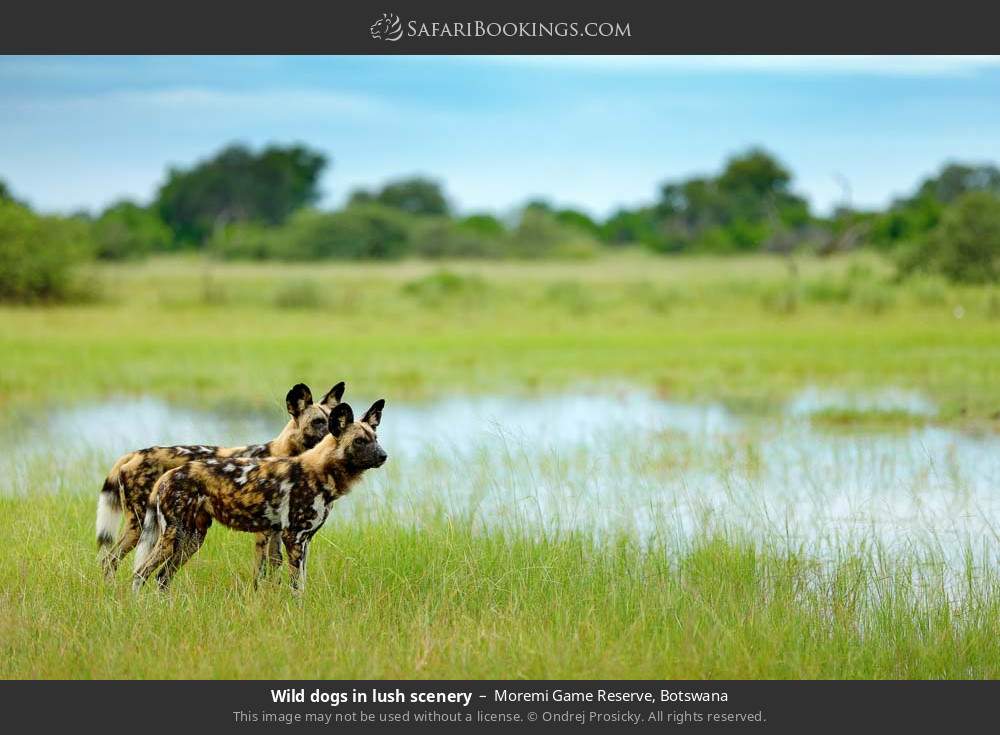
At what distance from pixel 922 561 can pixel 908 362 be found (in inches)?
502

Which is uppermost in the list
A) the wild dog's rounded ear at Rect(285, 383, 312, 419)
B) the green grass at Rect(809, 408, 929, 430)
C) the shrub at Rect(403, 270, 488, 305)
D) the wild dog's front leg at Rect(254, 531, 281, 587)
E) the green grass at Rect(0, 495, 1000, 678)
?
the shrub at Rect(403, 270, 488, 305)

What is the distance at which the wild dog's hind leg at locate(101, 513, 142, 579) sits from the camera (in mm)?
7344

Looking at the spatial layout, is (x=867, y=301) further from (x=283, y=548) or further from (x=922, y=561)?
(x=283, y=548)

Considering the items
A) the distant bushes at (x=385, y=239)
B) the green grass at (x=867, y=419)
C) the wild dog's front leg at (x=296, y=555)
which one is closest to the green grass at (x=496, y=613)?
the wild dog's front leg at (x=296, y=555)

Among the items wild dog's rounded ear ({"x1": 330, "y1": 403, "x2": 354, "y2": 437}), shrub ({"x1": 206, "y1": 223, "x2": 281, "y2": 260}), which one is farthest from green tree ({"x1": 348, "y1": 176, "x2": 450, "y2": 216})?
wild dog's rounded ear ({"x1": 330, "y1": 403, "x2": 354, "y2": 437})

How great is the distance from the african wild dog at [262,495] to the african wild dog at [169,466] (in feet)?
0.96

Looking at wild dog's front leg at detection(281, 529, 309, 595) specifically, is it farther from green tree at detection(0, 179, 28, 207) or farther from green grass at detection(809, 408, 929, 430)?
green tree at detection(0, 179, 28, 207)

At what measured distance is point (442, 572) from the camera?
7578 millimetres

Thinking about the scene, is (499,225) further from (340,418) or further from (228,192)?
(340,418)

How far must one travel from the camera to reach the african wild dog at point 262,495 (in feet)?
21.5

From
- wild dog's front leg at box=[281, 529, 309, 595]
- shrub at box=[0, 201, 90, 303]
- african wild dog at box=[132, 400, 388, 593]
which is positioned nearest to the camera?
african wild dog at box=[132, 400, 388, 593]

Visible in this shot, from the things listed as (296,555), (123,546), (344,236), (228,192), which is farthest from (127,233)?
(296,555)

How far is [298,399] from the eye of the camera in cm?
697

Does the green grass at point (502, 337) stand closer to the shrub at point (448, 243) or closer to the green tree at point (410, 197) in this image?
the shrub at point (448, 243)
